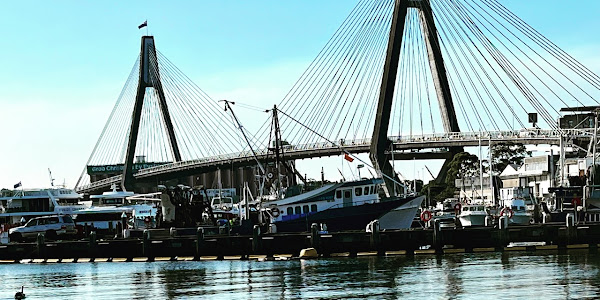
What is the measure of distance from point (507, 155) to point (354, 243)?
93.1 meters

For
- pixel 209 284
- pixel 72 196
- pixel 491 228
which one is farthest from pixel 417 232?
pixel 72 196

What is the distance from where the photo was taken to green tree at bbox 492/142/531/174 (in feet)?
512

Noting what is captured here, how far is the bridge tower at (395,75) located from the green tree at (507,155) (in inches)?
853

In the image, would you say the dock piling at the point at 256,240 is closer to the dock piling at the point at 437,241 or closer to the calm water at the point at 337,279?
the calm water at the point at 337,279

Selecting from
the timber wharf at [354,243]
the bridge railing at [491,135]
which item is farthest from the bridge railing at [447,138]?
the timber wharf at [354,243]

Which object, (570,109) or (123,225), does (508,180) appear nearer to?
(570,109)

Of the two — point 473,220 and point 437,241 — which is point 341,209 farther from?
point 437,241

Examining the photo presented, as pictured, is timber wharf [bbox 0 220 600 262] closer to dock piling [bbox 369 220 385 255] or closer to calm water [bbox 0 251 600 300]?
dock piling [bbox 369 220 385 255]

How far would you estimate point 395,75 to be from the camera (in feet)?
404

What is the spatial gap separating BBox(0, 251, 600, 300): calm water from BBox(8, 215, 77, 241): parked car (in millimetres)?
17363

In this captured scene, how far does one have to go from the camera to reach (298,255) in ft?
223

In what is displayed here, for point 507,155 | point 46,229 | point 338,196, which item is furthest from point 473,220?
point 507,155

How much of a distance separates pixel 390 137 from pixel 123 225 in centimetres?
6132

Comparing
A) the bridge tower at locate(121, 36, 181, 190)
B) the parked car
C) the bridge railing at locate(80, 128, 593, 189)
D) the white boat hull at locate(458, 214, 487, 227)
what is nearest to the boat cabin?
the white boat hull at locate(458, 214, 487, 227)
